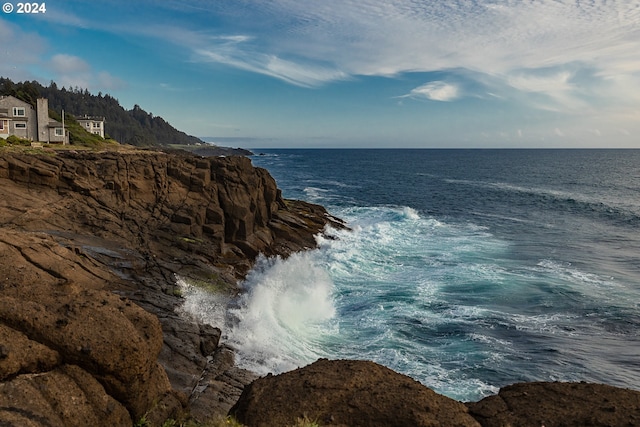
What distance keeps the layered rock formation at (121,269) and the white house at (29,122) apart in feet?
111

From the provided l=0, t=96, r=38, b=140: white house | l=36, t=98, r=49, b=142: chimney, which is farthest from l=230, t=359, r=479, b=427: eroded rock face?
l=36, t=98, r=49, b=142: chimney

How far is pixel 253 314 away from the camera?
23297mm

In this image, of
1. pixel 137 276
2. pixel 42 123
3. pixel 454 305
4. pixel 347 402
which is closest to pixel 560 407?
pixel 347 402

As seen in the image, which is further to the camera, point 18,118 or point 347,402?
point 18,118

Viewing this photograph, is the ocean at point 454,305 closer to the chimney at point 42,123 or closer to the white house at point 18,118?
the chimney at point 42,123

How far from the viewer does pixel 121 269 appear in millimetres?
22609

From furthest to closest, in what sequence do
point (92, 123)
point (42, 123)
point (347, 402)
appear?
point (92, 123), point (42, 123), point (347, 402)

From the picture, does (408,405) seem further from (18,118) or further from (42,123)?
(42,123)

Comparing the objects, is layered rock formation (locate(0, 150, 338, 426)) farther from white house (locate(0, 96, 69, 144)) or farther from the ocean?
white house (locate(0, 96, 69, 144))

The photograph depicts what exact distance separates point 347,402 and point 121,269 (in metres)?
17.4

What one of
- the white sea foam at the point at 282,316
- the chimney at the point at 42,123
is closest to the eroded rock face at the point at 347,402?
the white sea foam at the point at 282,316

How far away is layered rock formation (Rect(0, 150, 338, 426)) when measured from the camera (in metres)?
8.62

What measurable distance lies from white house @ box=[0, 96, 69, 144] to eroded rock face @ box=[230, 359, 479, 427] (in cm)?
A: 5904

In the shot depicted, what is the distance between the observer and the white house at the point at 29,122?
5710 cm
